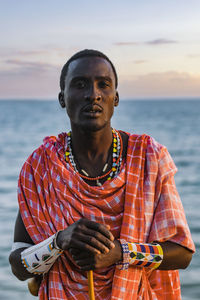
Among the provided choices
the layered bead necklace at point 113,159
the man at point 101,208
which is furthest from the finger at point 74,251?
the layered bead necklace at point 113,159

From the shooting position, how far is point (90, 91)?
2531 mm

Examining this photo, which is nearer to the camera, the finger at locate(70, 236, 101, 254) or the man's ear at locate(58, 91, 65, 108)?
the finger at locate(70, 236, 101, 254)

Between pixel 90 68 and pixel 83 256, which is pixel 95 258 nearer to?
pixel 83 256

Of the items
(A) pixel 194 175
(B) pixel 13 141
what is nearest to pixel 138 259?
(A) pixel 194 175

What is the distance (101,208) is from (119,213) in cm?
9

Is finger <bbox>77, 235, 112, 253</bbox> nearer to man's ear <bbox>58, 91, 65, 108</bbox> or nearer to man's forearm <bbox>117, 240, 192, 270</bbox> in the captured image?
man's forearm <bbox>117, 240, 192, 270</bbox>

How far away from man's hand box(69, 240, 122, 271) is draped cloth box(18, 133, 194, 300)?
0.11 m

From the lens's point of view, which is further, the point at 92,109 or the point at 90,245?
the point at 92,109

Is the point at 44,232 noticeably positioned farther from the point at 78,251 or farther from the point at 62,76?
the point at 62,76

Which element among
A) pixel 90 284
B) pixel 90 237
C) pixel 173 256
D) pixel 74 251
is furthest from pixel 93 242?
pixel 173 256

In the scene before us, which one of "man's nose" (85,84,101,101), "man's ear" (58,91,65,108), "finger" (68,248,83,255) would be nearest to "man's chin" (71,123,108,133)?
"man's nose" (85,84,101,101)

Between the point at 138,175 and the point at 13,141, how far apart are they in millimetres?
24751

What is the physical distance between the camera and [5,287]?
6.30m

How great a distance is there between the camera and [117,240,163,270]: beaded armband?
2.42 m
